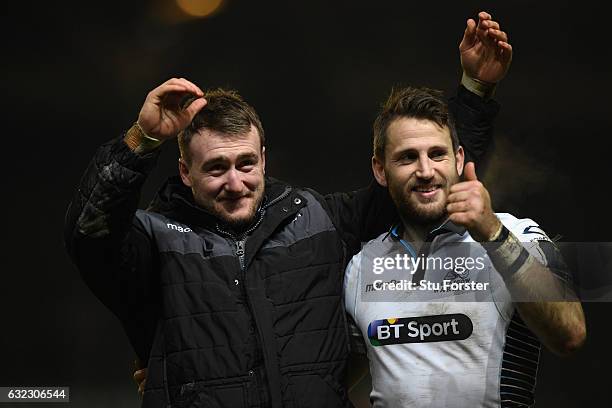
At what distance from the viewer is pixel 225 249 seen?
178 cm

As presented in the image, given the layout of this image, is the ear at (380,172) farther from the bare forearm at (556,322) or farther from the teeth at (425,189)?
the bare forearm at (556,322)

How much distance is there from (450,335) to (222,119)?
2.13ft

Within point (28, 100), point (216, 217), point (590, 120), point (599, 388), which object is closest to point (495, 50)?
point (216, 217)

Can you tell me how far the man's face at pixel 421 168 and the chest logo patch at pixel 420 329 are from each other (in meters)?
0.21

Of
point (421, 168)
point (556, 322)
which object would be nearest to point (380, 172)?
point (421, 168)

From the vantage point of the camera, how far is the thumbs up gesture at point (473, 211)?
1.51 m

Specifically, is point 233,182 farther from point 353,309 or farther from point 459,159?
point 459,159

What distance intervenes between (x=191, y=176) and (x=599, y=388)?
1.68 m

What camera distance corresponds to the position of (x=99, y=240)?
1.67 m

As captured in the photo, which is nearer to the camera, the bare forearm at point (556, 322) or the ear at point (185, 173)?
the bare forearm at point (556, 322)

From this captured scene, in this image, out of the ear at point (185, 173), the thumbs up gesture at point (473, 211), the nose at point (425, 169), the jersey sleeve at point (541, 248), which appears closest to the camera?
the thumbs up gesture at point (473, 211)

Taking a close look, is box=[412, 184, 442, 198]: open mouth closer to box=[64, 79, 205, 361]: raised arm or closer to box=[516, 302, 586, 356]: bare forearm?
box=[516, 302, 586, 356]: bare forearm

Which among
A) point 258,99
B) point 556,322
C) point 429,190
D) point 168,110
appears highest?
point 258,99

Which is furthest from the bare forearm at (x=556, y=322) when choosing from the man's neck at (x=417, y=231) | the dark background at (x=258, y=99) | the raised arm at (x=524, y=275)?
the dark background at (x=258, y=99)
